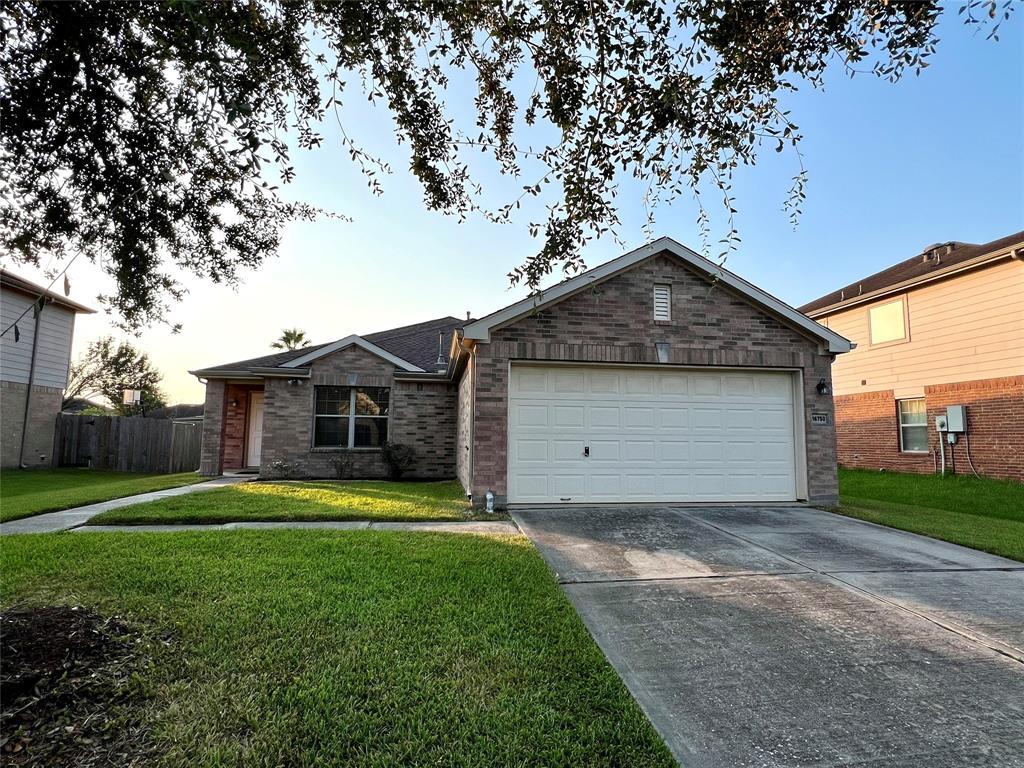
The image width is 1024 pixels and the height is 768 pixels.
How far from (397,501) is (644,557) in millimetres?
4882

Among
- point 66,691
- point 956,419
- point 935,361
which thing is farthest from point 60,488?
point 935,361

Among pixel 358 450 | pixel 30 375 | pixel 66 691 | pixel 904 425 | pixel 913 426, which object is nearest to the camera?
pixel 66 691

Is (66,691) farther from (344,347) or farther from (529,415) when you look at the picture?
(344,347)

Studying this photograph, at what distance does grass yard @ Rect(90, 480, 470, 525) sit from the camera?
283 inches

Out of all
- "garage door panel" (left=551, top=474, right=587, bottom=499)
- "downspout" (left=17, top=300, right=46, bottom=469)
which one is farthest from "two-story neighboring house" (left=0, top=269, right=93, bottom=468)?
"garage door panel" (left=551, top=474, right=587, bottom=499)

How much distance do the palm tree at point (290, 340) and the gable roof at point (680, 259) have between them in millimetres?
24155

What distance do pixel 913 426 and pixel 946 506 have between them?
5.64 metres

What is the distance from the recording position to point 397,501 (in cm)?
898

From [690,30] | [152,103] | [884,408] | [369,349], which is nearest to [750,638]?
[690,30]

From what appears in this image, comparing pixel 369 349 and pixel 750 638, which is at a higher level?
pixel 369 349

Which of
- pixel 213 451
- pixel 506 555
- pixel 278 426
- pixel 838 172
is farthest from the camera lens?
pixel 213 451

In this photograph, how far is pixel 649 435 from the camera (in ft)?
29.1

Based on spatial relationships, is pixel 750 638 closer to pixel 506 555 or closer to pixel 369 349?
pixel 506 555

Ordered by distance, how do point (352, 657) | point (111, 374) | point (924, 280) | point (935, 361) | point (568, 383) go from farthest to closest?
point (111, 374) → point (924, 280) → point (935, 361) → point (568, 383) → point (352, 657)
